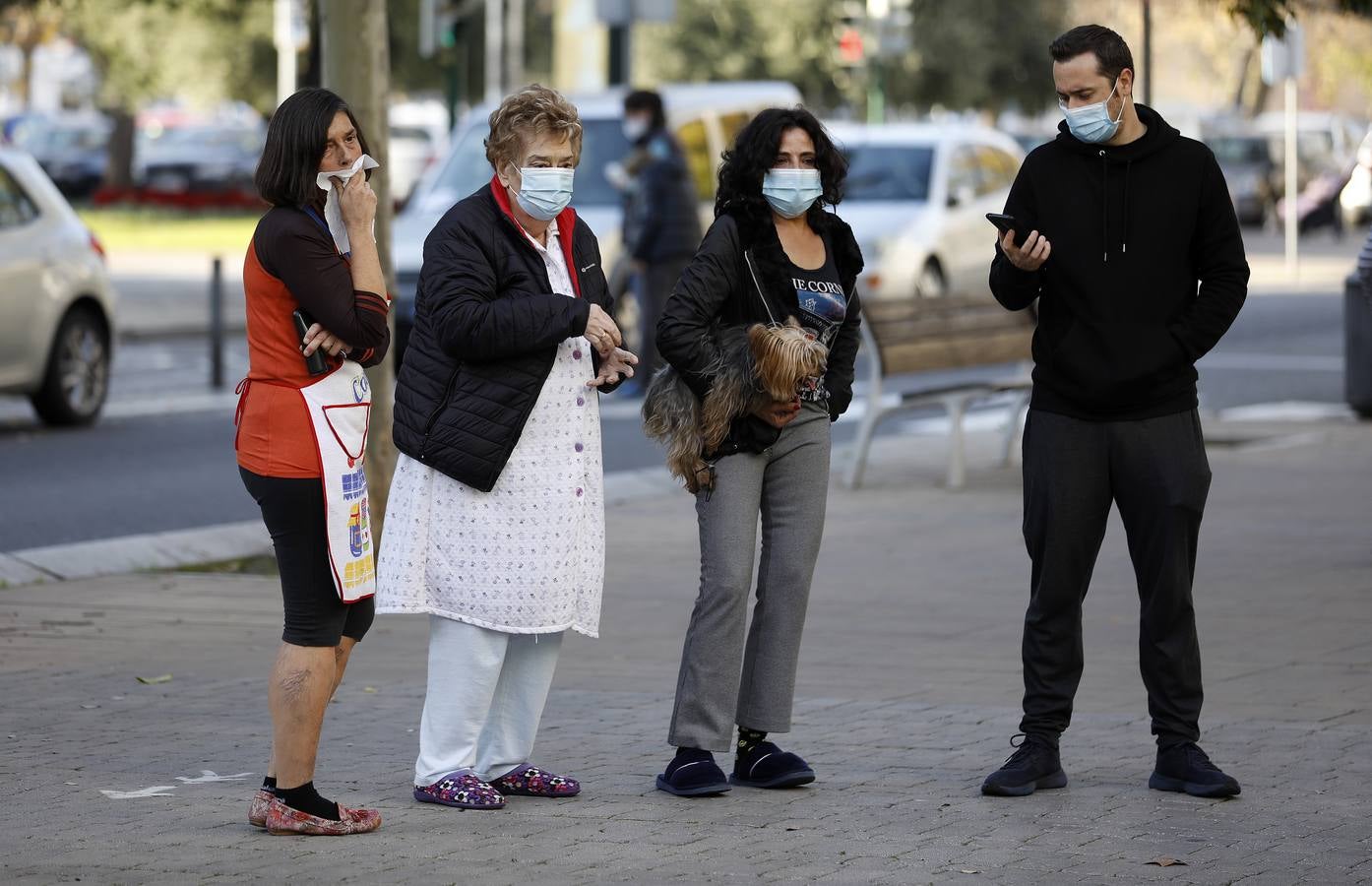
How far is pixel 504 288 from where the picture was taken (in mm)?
5711

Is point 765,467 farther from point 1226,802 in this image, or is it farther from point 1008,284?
point 1226,802

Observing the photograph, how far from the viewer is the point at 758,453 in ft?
19.6

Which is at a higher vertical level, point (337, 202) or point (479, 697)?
point (337, 202)

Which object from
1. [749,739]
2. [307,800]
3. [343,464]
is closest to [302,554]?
[343,464]

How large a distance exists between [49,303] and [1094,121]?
1024 centimetres

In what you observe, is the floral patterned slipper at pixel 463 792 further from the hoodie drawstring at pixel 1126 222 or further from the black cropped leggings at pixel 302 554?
the hoodie drawstring at pixel 1126 222

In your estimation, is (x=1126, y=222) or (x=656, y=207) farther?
(x=656, y=207)

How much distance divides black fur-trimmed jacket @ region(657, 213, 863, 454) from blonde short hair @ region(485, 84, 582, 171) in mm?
492

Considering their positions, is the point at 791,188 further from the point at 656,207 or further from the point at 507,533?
the point at 656,207

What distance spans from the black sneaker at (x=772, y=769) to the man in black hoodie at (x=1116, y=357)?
18.8 inches

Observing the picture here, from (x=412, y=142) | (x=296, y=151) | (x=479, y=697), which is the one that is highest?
(x=296, y=151)

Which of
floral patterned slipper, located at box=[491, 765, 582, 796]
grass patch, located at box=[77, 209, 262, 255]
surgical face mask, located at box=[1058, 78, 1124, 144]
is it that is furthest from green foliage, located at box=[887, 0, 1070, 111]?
floral patterned slipper, located at box=[491, 765, 582, 796]

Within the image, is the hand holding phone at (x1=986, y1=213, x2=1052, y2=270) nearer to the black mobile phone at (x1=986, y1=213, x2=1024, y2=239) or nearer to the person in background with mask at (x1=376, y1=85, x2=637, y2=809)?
the black mobile phone at (x1=986, y1=213, x2=1024, y2=239)

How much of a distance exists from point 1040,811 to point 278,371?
2142 mm
